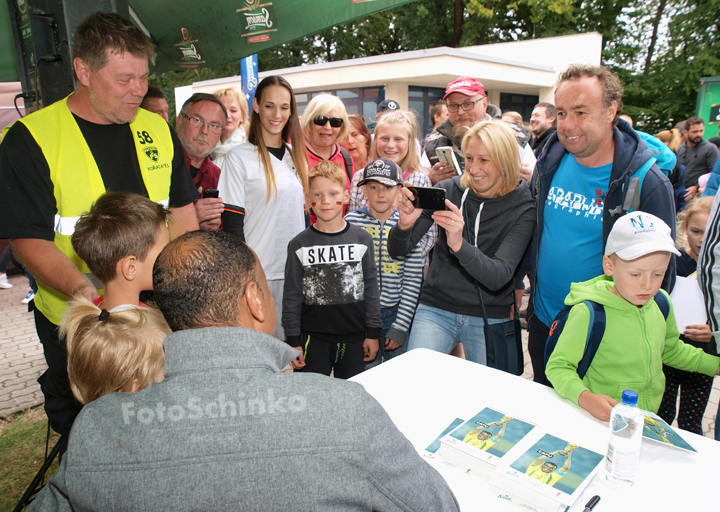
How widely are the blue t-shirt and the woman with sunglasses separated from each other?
64.0 inches

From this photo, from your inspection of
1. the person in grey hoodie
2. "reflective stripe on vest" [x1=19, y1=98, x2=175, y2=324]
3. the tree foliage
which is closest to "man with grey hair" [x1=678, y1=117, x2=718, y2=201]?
the person in grey hoodie

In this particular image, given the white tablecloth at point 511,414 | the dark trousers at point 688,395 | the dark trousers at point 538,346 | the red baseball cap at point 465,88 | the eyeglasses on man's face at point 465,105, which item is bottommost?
the dark trousers at point 688,395

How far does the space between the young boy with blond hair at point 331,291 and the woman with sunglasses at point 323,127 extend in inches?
28.5

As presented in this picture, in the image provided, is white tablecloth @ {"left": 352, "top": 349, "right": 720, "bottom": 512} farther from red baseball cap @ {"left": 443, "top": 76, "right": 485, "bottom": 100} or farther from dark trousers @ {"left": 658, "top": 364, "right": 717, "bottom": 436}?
red baseball cap @ {"left": 443, "top": 76, "right": 485, "bottom": 100}

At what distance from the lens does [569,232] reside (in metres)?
2.47

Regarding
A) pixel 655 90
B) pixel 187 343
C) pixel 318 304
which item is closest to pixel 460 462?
pixel 187 343

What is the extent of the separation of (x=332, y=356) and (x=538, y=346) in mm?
1248

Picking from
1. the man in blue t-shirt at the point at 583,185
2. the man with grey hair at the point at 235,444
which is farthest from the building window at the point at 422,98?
the man with grey hair at the point at 235,444

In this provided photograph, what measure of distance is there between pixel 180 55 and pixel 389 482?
14.3 ft

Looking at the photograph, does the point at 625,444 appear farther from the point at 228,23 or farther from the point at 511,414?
the point at 228,23

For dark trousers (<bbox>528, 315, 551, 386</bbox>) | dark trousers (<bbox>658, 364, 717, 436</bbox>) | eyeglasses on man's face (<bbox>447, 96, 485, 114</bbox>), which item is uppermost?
eyeglasses on man's face (<bbox>447, 96, 485, 114</bbox>)

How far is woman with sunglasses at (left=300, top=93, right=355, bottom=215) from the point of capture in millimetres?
3740

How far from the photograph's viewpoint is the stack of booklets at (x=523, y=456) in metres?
1.32

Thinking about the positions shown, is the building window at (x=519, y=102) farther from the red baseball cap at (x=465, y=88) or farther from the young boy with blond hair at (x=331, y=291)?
the young boy with blond hair at (x=331, y=291)
